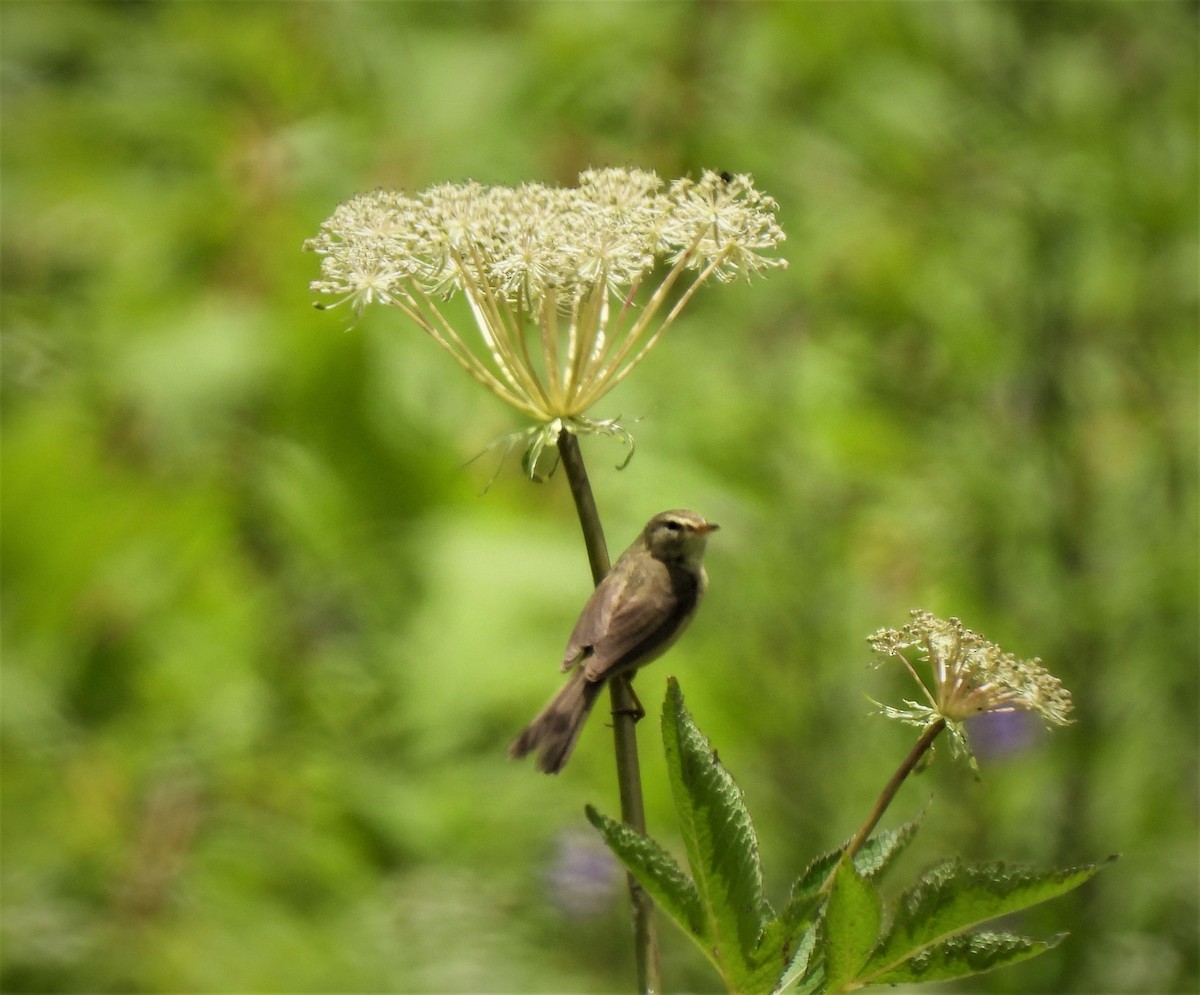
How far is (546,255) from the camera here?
90cm

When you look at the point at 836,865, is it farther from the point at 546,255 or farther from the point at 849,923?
the point at 546,255

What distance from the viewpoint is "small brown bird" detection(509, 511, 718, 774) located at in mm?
918

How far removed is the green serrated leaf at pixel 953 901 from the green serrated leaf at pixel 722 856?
0.07m

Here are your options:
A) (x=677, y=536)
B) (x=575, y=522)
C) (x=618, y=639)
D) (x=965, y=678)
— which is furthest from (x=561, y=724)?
(x=575, y=522)

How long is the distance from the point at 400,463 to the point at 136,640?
0.67m

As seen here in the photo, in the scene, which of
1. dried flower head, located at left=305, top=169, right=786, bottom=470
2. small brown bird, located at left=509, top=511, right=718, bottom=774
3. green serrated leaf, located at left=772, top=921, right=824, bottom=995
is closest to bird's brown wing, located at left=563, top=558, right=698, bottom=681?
small brown bird, located at left=509, top=511, right=718, bottom=774

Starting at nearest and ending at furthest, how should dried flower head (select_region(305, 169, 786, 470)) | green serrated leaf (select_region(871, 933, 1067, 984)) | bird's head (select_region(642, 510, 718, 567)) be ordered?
green serrated leaf (select_region(871, 933, 1067, 984))
dried flower head (select_region(305, 169, 786, 470))
bird's head (select_region(642, 510, 718, 567))

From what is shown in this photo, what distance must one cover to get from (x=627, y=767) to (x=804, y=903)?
0.12m

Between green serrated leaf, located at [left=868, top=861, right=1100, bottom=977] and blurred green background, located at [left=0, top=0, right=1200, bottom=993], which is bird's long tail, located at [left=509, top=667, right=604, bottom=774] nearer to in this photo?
green serrated leaf, located at [left=868, top=861, right=1100, bottom=977]

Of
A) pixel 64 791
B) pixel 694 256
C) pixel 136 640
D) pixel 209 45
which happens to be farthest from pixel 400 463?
pixel 694 256

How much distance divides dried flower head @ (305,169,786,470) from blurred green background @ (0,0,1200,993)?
5.54 ft

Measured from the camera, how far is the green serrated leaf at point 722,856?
27.4 inches

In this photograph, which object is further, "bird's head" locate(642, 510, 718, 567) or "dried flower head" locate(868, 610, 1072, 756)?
"bird's head" locate(642, 510, 718, 567)

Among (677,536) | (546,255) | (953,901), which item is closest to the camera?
(953,901)
